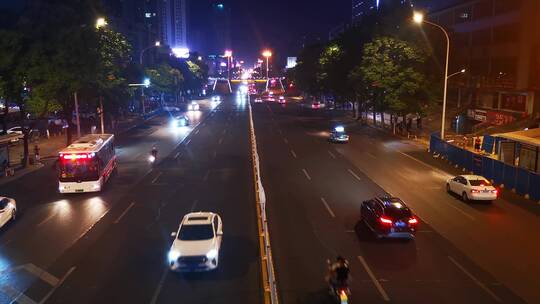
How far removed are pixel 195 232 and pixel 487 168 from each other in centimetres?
2278

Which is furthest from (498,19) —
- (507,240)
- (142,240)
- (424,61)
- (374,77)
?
(142,240)

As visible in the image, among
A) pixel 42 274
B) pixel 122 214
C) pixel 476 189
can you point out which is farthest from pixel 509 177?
pixel 42 274

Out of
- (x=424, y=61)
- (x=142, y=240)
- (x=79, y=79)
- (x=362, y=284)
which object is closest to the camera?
(x=362, y=284)

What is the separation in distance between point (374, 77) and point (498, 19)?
1711cm

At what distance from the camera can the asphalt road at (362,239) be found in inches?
613

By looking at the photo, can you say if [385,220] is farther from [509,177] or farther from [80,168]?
[80,168]

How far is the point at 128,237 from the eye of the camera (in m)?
21.0

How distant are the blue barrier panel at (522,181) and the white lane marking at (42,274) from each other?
82.1 ft

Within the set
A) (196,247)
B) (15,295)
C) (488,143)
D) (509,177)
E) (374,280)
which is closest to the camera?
(15,295)

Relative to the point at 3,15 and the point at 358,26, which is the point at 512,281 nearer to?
the point at 3,15

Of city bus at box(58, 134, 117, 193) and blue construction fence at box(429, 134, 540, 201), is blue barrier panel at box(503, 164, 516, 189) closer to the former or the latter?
blue construction fence at box(429, 134, 540, 201)

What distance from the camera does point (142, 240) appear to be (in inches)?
808

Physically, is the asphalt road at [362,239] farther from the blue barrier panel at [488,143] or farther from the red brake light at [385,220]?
the blue barrier panel at [488,143]

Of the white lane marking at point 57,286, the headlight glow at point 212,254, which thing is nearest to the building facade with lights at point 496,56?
the headlight glow at point 212,254
